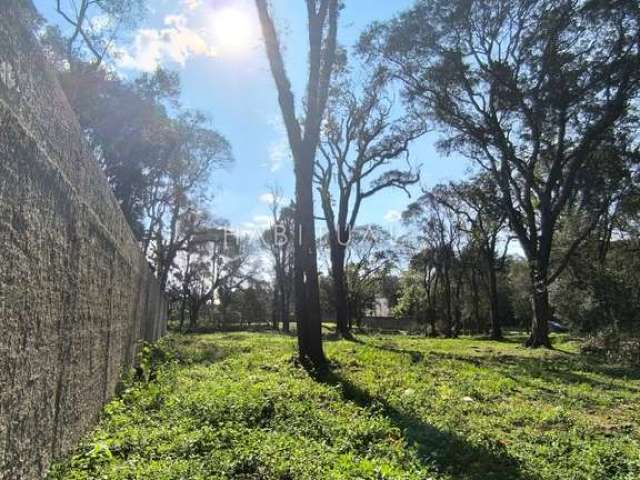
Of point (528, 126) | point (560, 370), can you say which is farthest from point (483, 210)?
point (560, 370)

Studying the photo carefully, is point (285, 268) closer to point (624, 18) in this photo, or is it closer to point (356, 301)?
point (356, 301)

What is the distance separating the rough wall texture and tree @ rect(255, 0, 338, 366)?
5485 millimetres

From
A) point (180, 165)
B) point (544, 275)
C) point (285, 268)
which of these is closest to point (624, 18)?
point (544, 275)

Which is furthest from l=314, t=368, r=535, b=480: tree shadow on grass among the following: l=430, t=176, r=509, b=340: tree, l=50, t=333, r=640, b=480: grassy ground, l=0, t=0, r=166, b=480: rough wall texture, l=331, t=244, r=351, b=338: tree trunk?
l=430, t=176, r=509, b=340: tree

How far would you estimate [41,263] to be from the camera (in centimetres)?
246

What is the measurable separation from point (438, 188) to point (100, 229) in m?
25.8

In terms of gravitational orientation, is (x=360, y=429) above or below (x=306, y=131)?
below

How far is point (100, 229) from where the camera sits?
13.5 feet

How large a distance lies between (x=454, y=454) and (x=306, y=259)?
578 cm

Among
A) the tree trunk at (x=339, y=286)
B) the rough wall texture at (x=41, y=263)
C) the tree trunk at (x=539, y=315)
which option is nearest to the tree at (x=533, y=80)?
the tree trunk at (x=539, y=315)

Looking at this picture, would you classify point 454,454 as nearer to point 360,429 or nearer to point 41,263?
point 360,429

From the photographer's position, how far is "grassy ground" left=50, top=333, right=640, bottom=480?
3375 mm

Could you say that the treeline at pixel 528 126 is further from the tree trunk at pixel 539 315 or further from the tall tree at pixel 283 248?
the tall tree at pixel 283 248

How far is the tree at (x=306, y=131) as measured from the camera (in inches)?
364
